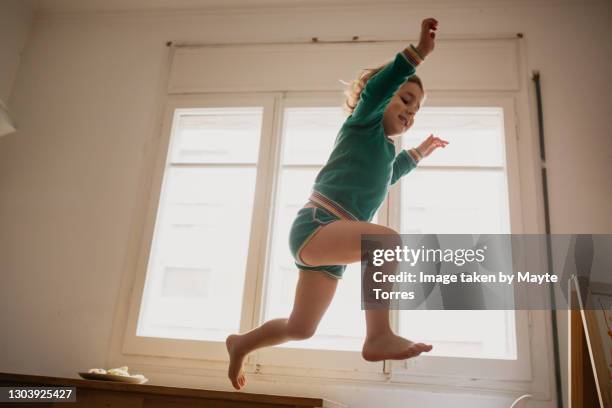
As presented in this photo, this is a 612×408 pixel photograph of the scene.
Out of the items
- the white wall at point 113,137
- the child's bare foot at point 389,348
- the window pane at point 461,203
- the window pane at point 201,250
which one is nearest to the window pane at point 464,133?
the window pane at point 461,203

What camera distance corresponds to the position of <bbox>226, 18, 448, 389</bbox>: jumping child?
1.28 meters

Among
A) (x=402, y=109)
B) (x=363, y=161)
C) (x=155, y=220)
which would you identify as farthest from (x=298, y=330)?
(x=155, y=220)

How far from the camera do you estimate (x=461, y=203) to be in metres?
2.38

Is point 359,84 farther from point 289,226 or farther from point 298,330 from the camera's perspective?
point 289,226

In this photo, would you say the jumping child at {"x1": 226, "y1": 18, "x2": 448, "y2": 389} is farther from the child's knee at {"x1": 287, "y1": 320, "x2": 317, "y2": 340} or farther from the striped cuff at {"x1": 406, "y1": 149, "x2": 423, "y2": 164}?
the striped cuff at {"x1": 406, "y1": 149, "x2": 423, "y2": 164}

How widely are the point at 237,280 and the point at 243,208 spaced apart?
37cm

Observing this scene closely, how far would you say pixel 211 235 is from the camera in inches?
99.3

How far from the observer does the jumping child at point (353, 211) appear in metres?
1.28

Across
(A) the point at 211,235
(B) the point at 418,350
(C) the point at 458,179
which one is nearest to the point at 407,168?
(B) the point at 418,350

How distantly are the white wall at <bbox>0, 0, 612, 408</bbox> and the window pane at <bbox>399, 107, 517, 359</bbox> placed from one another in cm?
19

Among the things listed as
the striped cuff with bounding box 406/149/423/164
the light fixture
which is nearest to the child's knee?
the striped cuff with bounding box 406/149/423/164

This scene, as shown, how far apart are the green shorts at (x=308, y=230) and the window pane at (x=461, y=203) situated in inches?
33.6

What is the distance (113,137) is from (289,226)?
45.0 inches

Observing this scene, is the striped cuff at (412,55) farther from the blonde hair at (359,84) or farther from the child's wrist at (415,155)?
the child's wrist at (415,155)
